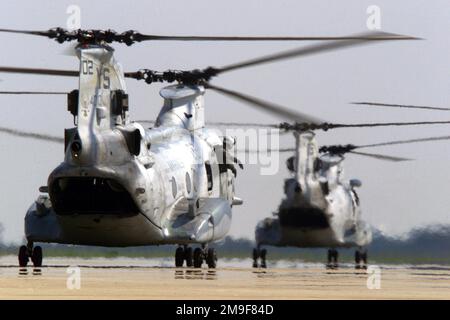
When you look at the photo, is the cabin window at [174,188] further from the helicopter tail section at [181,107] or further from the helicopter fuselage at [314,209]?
the helicopter fuselage at [314,209]

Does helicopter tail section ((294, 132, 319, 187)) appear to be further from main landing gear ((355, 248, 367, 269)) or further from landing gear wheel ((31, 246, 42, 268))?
landing gear wheel ((31, 246, 42, 268))

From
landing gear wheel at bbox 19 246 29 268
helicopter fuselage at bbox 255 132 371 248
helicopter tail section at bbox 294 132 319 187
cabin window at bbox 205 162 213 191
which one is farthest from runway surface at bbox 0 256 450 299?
helicopter fuselage at bbox 255 132 371 248

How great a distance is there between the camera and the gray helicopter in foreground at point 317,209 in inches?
2111

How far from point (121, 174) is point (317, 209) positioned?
2127 centimetres

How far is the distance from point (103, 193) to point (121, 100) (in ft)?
8.62

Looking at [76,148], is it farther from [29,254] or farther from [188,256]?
[188,256]

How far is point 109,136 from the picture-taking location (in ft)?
119

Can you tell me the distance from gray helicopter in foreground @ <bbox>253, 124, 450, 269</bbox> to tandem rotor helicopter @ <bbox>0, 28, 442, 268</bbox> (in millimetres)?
10355

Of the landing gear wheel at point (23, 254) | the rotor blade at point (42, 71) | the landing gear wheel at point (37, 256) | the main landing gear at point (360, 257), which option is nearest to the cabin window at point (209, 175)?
the landing gear wheel at point (37, 256)

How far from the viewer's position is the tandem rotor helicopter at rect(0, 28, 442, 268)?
35531mm

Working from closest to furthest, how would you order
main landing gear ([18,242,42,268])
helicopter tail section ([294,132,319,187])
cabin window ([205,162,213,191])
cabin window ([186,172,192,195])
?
main landing gear ([18,242,42,268]) → cabin window ([186,172,192,195]) → cabin window ([205,162,213,191]) → helicopter tail section ([294,132,319,187])

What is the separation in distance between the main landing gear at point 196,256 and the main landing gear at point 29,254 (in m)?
4.15
